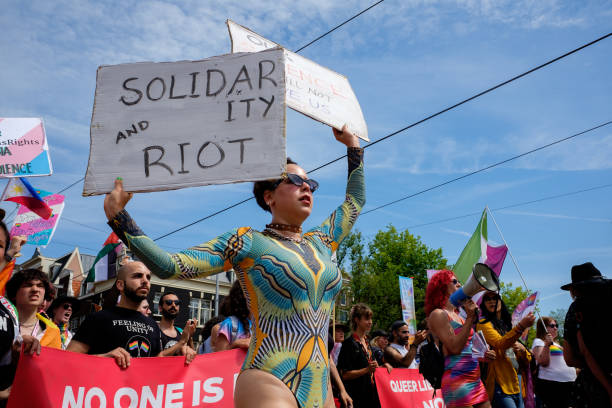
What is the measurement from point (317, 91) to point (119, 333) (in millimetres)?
2410

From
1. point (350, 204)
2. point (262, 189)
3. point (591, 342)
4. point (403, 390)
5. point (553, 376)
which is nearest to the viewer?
point (262, 189)

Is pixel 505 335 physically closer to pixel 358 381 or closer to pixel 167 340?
pixel 358 381

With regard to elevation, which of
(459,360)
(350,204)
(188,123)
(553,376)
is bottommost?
(553,376)

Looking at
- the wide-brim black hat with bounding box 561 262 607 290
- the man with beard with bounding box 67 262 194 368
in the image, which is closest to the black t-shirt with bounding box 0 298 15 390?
the man with beard with bounding box 67 262 194 368

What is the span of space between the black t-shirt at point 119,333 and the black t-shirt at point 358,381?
307 centimetres

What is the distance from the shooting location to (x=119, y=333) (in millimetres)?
4309

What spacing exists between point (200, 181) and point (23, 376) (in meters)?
2.24

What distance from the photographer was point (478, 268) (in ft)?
16.5

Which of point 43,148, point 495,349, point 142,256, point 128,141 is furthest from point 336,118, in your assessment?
point 43,148

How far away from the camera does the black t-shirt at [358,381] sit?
6.94 meters

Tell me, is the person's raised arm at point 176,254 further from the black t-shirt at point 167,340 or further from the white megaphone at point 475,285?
the white megaphone at point 475,285

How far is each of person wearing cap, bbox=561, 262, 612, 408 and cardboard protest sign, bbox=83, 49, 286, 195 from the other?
223 cm

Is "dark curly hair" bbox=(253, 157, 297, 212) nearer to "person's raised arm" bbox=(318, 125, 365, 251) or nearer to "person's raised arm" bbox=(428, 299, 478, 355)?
"person's raised arm" bbox=(318, 125, 365, 251)

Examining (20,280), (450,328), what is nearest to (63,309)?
(20,280)
